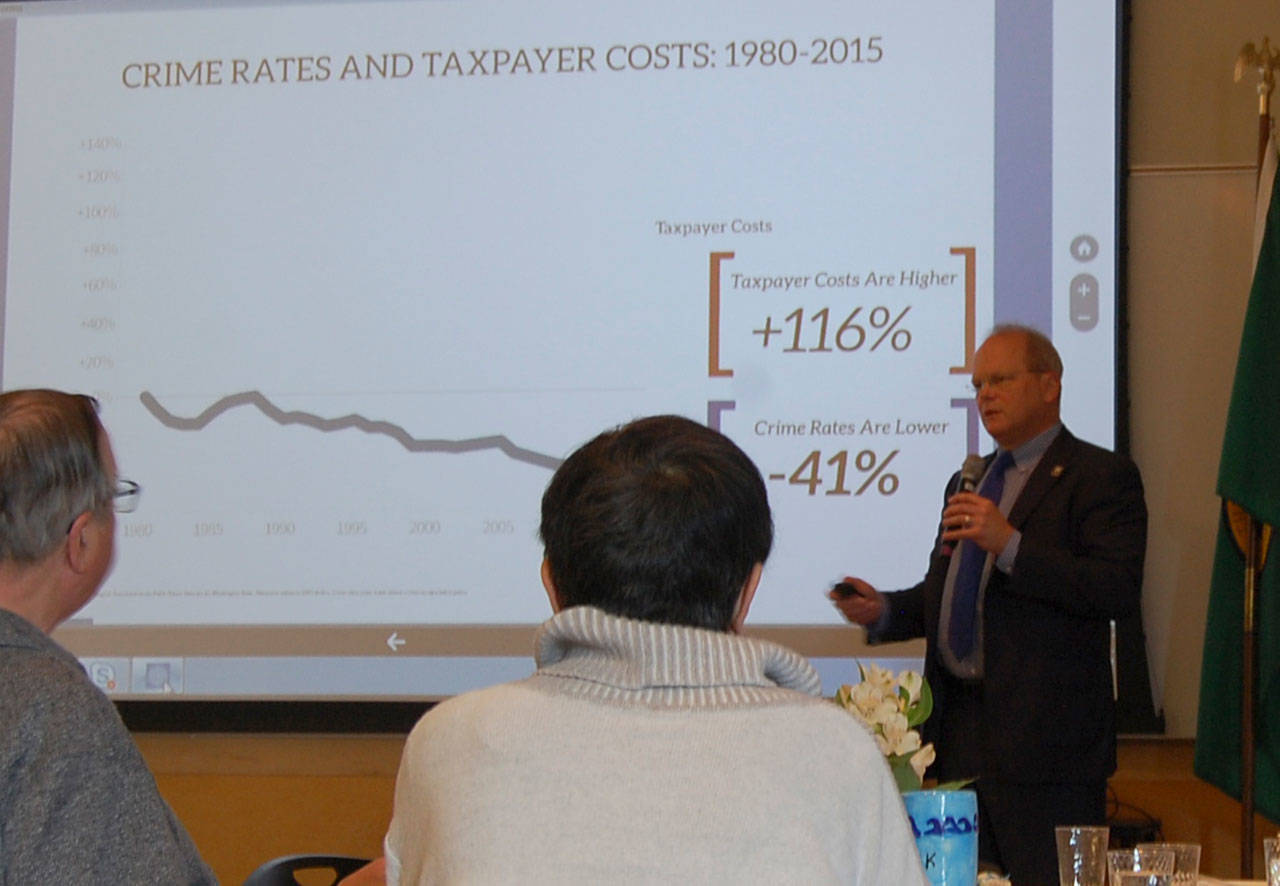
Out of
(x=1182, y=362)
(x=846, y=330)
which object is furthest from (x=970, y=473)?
(x=1182, y=362)

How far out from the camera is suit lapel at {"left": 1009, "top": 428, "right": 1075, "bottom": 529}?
324 cm

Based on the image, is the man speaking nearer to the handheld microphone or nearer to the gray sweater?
the handheld microphone

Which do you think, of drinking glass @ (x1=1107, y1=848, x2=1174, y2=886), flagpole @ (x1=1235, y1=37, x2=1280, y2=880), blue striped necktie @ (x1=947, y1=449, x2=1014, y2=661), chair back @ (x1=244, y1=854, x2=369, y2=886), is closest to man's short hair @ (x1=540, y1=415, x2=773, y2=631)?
drinking glass @ (x1=1107, y1=848, x2=1174, y2=886)

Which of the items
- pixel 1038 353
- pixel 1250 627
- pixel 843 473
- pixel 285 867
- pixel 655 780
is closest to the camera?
pixel 655 780

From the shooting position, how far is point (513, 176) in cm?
418

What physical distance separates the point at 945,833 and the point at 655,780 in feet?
2.07

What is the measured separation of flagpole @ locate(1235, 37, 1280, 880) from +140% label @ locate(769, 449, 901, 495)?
842mm

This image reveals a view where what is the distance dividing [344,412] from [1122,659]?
210 cm

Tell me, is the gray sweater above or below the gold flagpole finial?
below

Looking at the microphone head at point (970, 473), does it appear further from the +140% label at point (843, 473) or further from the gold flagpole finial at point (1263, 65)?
the gold flagpole finial at point (1263, 65)

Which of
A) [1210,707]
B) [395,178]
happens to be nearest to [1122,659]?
[1210,707]

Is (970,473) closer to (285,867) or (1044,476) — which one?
(1044,476)

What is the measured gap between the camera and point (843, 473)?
13.0ft

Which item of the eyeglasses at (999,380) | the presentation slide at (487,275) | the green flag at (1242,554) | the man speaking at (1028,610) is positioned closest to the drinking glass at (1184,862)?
the man speaking at (1028,610)
